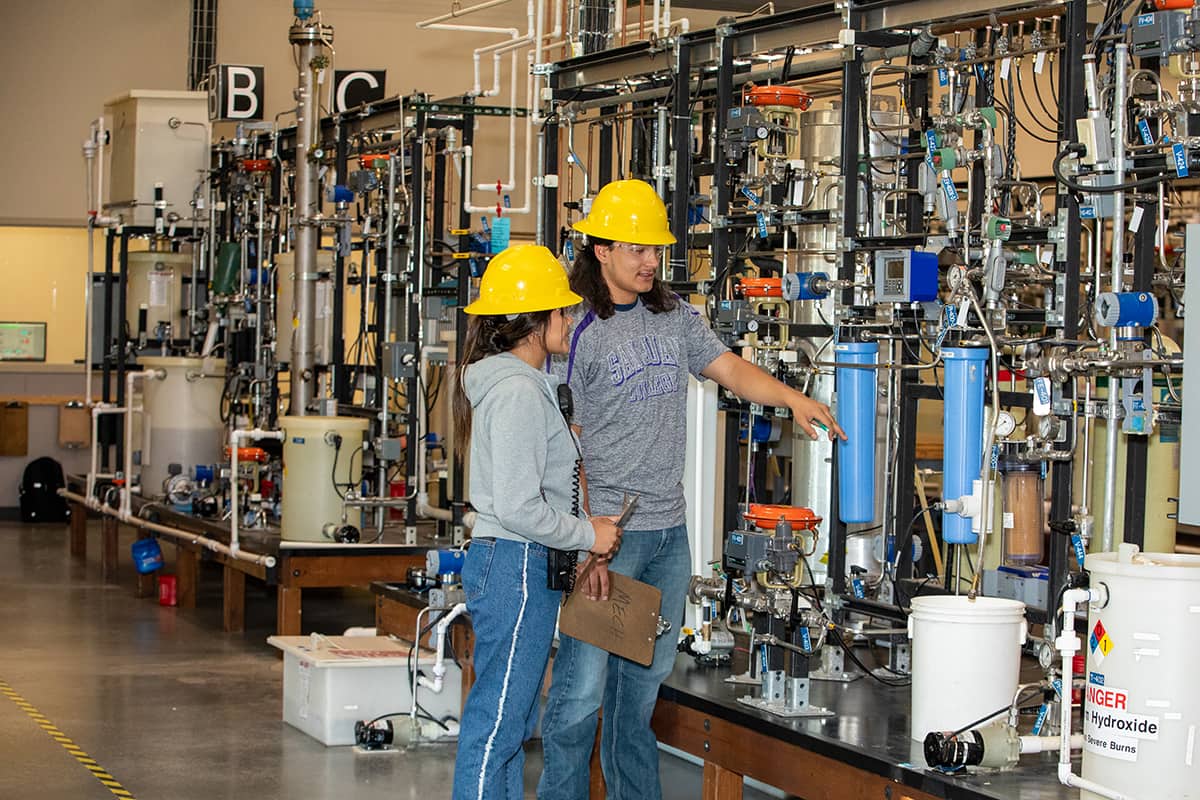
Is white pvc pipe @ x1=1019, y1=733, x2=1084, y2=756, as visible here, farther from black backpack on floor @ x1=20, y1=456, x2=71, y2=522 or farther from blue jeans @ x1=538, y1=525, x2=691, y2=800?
black backpack on floor @ x1=20, y1=456, x2=71, y2=522

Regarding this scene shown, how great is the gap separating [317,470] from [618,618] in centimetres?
458

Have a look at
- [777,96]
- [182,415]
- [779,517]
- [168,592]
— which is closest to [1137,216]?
[779,517]

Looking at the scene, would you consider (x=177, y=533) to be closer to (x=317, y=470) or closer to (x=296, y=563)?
(x=317, y=470)

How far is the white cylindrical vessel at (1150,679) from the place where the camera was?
147 inches

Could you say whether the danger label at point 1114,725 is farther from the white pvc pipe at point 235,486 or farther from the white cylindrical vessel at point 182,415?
the white cylindrical vessel at point 182,415

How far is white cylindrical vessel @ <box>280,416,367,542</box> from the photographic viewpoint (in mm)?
8789

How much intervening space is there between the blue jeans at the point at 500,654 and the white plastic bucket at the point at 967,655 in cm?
102

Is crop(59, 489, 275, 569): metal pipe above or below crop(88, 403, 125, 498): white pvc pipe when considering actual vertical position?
below

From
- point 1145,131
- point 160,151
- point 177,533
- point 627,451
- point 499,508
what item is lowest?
point 177,533

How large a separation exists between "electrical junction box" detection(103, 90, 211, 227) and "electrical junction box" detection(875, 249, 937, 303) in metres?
7.99

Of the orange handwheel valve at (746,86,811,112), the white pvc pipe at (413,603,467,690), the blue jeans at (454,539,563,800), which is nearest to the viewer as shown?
the blue jeans at (454,539,563,800)

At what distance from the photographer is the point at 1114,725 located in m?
3.84

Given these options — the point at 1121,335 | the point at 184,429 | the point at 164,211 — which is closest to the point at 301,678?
the point at 1121,335

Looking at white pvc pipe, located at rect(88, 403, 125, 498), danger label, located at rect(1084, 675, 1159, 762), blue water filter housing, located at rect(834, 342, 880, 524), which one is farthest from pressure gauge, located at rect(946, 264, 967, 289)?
white pvc pipe, located at rect(88, 403, 125, 498)
